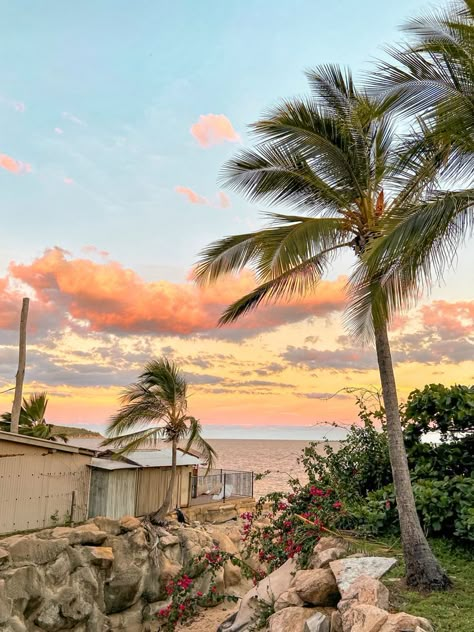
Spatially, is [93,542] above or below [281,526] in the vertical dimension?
below

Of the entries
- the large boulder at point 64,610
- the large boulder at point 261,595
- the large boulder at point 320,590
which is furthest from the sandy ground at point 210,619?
the large boulder at point 320,590

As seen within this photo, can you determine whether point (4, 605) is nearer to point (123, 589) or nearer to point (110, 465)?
point (123, 589)

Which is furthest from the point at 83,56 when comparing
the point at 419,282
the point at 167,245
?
the point at 419,282

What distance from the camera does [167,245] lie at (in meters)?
14.0

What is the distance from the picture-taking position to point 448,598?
5.01 metres

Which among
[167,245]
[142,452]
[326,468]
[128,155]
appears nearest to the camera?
[326,468]

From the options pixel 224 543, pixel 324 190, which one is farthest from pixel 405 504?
A: pixel 224 543

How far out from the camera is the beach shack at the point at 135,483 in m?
16.0

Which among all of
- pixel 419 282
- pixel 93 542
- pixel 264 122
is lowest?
pixel 93 542

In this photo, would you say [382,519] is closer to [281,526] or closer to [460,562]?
[460,562]

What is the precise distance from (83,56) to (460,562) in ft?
40.0

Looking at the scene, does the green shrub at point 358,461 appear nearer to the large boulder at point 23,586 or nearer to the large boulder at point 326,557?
the large boulder at point 326,557

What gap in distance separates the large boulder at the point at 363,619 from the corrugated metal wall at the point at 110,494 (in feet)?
44.0

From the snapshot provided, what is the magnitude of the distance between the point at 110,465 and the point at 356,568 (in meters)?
12.6
